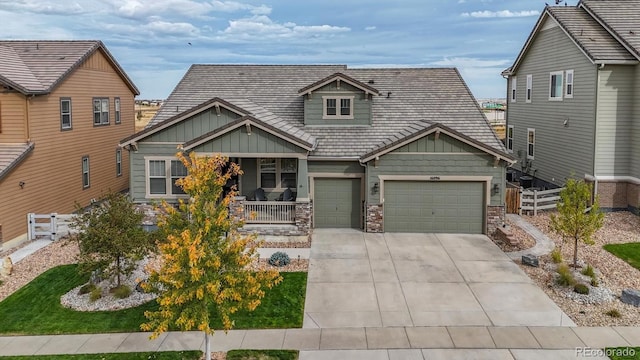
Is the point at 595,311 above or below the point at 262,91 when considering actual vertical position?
below

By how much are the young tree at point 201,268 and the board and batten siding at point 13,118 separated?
12.3 metres

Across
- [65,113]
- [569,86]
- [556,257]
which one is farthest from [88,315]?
[569,86]

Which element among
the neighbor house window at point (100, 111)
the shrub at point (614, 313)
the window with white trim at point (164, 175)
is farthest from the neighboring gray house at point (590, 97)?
the neighbor house window at point (100, 111)

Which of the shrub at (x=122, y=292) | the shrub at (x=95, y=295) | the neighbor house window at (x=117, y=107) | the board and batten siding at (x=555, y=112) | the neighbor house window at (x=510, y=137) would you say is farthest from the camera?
the neighbor house window at (x=510, y=137)

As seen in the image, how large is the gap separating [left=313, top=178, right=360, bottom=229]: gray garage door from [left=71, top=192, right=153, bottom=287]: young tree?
8418 mm

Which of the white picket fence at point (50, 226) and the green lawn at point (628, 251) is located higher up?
the white picket fence at point (50, 226)

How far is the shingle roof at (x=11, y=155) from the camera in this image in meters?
17.9

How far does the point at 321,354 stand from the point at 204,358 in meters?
2.34

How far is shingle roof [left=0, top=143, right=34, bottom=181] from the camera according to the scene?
704 inches

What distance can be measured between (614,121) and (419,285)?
13101 mm

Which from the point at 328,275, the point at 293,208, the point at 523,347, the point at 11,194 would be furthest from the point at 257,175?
the point at 523,347

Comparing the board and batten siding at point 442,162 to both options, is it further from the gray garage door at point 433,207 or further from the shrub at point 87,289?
the shrub at point 87,289

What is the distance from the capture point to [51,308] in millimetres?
13000

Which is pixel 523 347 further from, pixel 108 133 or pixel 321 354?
pixel 108 133
